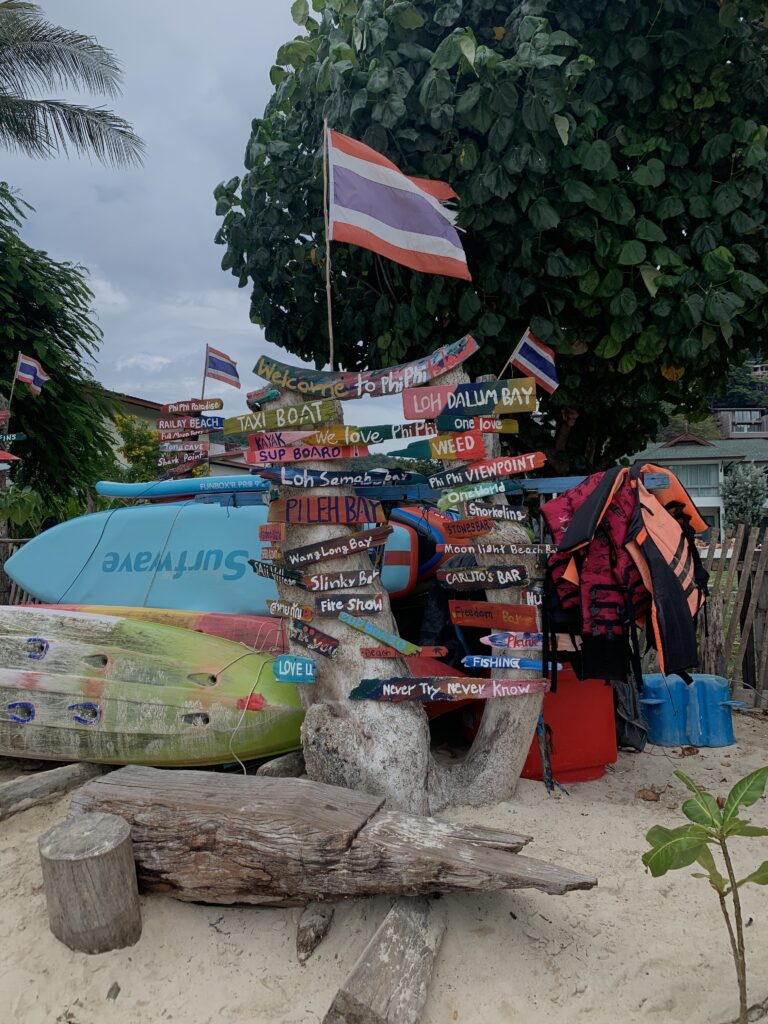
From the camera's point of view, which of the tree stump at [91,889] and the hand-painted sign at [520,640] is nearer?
the tree stump at [91,889]

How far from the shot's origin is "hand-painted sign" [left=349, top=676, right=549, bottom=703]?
3705 mm

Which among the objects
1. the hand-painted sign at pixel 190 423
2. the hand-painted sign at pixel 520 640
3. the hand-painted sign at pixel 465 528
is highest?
the hand-painted sign at pixel 190 423

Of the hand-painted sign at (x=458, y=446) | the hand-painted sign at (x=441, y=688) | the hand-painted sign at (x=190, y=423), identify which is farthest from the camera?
the hand-painted sign at (x=190, y=423)

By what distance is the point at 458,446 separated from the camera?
382 cm

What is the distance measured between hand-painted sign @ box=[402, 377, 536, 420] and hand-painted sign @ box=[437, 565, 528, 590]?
0.83m

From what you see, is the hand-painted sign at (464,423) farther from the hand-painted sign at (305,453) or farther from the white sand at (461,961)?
the white sand at (461,961)

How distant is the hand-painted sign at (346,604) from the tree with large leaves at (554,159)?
2474mm

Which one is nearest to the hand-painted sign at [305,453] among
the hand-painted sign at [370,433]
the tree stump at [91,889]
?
the hand-painted sign at [370,433]

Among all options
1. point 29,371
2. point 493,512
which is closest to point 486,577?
point 493,512

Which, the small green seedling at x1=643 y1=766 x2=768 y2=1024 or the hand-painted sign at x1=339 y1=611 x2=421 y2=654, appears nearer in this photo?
the small green seedling at x1=643 y1=766 x2=768 y2=1024

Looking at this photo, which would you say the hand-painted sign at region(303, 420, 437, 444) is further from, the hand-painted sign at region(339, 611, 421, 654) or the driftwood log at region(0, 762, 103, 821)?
the driftwood log at region(0, 762, 103, 821)

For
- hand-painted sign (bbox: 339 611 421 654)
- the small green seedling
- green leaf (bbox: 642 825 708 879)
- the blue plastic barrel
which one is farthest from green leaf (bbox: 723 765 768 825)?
the blue plastic barrel

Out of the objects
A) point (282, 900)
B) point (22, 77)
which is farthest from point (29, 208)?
point (282, 900)

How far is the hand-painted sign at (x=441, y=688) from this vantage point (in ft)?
12.2
